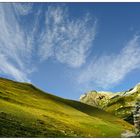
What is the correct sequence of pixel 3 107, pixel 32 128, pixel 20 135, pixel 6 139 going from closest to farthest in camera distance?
pixel 6 139 < pixel 20 135 < pixel 32 128 < pixel 3 107

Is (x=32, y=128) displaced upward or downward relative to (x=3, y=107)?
downward

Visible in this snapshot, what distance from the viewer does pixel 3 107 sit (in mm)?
83562

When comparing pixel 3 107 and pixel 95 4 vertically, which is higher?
pixel 95 4

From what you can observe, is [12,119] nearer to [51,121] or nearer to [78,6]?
[51,121]

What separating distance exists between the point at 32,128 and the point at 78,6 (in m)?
46.4

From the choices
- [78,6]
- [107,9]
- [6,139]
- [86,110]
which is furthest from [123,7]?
[86,110]

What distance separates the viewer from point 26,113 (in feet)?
276

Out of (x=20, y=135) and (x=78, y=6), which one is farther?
(x=78, y=6)

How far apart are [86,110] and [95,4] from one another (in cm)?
7075

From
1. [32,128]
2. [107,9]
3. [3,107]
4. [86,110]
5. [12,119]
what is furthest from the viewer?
[86,110]

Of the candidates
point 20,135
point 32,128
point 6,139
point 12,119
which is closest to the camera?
point 6,139

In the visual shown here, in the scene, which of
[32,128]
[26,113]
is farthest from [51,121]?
[32,128]

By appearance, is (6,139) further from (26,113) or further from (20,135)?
(26,113)

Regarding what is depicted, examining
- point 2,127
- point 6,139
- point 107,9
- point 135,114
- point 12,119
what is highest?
point 107,9
